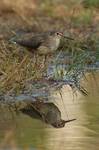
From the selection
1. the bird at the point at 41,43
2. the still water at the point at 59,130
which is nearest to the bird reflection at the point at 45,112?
the still water at the point at 59,130

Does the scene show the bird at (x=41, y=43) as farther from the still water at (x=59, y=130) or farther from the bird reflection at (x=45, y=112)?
the bird reflection at (x=45, y=112)

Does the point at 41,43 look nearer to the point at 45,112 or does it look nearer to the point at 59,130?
the point at 45,112

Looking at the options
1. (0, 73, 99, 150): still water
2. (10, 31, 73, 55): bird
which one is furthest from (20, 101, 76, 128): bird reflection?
(10, 31, 73, 55): bird

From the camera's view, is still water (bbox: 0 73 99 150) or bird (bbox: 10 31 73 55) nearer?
still water (bbox: 0 73 99 150)

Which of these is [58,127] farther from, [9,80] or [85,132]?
[9,80]

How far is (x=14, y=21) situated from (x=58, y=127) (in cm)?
769

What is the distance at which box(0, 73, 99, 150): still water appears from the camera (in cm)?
638

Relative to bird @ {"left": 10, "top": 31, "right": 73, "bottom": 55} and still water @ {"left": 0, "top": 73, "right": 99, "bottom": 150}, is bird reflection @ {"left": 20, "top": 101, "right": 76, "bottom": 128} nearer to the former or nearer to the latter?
still water @ {"left": 0, "top": 73, "right": 99, "bottom": 150}

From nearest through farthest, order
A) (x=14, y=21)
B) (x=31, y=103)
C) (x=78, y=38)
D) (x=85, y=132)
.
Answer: (x=85, y=132) → (x=31, y=103) → (x=78, y=38) → (x=14, y=21)

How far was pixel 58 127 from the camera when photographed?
23.4 ft

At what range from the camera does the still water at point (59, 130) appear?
20.9ft

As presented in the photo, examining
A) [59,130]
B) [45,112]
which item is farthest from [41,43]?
[59,130]

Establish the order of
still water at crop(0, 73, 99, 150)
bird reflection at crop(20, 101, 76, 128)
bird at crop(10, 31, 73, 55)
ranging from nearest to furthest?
still water at crop(0, 73, 99, 150)
bird reflection at crop(20, 101, 76, 128)
bird at crop(10, 31, 73, 55)

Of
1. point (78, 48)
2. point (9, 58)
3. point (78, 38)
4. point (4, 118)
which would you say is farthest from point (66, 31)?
point (4, 118)
